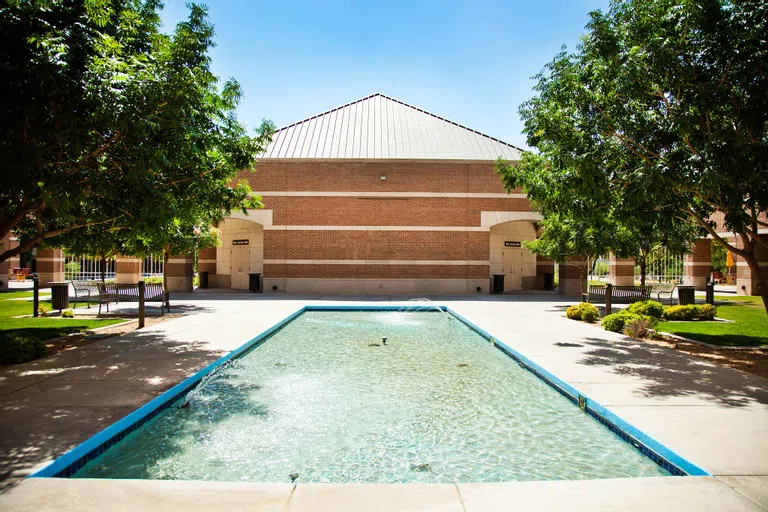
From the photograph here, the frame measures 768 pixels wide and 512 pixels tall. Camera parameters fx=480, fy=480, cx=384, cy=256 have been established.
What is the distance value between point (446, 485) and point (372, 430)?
183 cm

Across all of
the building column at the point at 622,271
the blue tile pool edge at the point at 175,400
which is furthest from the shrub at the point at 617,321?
the building column at the point at 622,271

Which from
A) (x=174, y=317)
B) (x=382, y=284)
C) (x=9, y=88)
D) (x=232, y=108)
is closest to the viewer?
(x=9, y=88)

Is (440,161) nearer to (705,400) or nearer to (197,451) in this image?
(705,400)

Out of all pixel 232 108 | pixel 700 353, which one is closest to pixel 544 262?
pixel 700 353

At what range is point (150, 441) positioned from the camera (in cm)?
515

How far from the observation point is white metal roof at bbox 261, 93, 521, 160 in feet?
81.6

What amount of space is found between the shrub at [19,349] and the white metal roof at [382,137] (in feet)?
52.9

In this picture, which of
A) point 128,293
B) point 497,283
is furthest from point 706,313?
point 128,293

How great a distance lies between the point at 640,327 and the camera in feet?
37.7

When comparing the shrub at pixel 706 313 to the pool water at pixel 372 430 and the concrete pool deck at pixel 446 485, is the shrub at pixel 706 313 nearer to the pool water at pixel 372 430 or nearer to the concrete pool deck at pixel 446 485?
the concrete pool deck at pixel 446 485

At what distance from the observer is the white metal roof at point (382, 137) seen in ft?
81.6

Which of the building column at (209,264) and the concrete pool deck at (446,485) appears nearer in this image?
the concrete pool deck at (446,485)

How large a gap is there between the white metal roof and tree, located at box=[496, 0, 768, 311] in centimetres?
1494

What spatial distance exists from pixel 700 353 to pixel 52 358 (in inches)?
474
